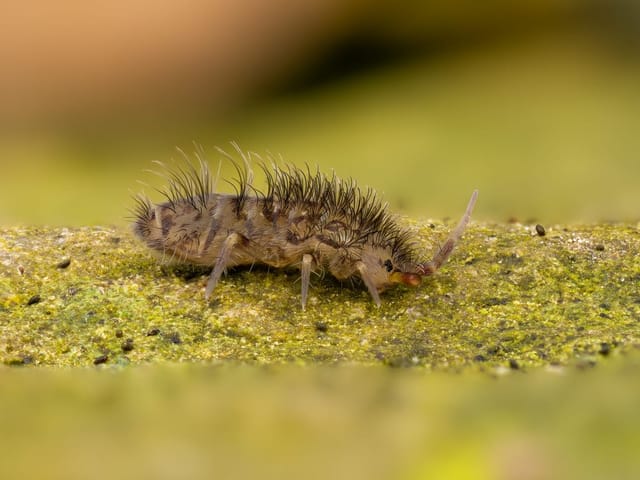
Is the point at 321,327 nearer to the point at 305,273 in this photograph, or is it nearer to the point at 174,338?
the point at 305,273

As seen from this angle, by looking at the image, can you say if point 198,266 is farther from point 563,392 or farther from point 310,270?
point 563,392

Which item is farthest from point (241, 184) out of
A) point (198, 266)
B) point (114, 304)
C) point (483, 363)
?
point (483, 363)

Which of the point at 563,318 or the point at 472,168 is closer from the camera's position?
the point at 563,318

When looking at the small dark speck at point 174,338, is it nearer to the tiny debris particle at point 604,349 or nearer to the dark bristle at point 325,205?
the dark bristle at point 325,205

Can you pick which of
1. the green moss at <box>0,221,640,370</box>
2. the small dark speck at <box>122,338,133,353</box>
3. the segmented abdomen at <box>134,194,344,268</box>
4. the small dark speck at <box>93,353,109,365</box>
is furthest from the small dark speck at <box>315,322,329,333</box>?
the small dark speck at <box>93,353,109,365</box>

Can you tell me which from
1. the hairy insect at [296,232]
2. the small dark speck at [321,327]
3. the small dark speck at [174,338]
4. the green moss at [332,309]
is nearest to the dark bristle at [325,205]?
the hairy insect at [296,232]
